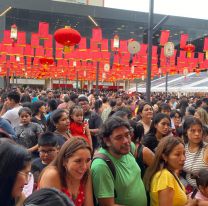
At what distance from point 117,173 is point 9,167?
0.99 metres

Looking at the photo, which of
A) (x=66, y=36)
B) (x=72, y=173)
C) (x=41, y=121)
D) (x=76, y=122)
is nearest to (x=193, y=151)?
(x=76, y=122)

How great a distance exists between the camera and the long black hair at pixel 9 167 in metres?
1.49

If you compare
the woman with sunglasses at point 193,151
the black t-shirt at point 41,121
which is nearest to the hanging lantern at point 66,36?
the black t-shirt at point 41,121

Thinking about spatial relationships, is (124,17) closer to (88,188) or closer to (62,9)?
(62,9)

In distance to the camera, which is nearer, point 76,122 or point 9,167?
point 9,167

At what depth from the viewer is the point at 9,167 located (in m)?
1.49

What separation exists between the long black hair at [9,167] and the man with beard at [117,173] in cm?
76

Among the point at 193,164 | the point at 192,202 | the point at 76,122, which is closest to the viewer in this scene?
the point at 192,202

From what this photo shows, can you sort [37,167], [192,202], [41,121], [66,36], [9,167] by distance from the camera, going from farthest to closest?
[66,36] → [41,121] → [37,167] → [192,202] → [9,167]

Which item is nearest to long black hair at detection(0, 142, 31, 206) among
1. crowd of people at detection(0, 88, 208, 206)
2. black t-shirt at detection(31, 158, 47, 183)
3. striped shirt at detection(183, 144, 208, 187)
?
crowd of people at detection(0, 88, 208, 206)

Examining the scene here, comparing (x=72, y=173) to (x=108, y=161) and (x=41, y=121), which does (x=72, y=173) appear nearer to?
(x=108, y=161)

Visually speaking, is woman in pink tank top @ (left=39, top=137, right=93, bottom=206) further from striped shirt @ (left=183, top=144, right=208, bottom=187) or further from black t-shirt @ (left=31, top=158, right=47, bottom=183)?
striped shirt @ (left=183, top=144, right=208, bottom=187)

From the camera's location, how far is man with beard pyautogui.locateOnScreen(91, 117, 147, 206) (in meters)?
2.20

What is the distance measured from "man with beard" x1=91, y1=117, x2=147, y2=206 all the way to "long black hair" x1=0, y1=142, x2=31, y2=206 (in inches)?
30.1
